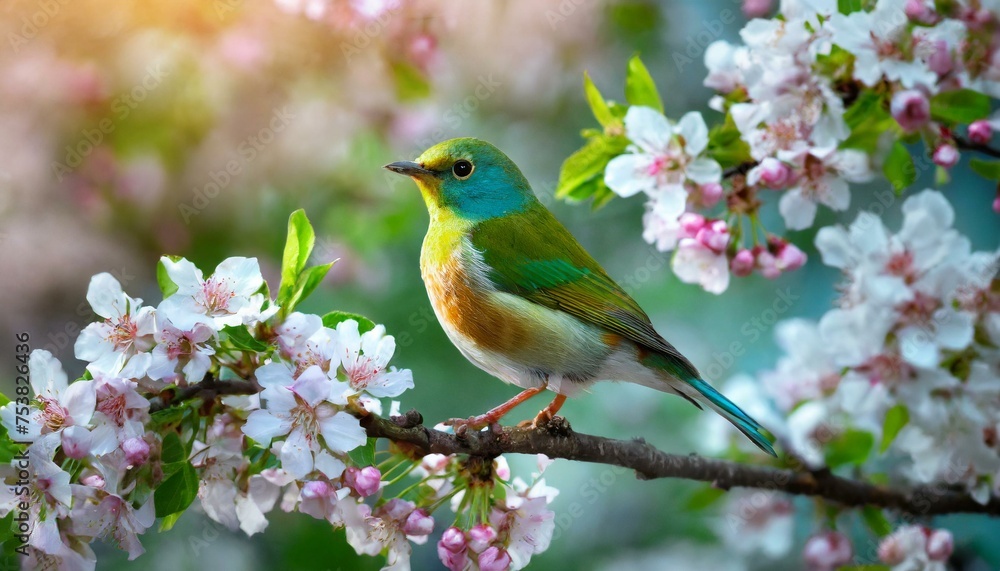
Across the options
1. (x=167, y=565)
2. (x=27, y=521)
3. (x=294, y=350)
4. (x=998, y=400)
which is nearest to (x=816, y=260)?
(x=998, y=400)

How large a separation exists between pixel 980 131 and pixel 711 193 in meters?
0.69

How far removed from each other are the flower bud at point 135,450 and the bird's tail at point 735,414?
1.31 metres

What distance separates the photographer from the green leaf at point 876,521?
2.62m

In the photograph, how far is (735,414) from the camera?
2.28m

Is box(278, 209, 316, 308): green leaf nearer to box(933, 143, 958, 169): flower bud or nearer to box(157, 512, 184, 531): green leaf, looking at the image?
box(157, 512, 184, 531): green leaf

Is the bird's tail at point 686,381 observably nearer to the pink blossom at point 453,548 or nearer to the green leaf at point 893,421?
the green leaf at point 893,421

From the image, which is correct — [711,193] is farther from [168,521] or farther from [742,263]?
[168,521]

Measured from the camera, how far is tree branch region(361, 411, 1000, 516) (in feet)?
5.60

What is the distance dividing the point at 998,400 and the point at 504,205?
1364mm

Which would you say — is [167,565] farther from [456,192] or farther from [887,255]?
[887,255]

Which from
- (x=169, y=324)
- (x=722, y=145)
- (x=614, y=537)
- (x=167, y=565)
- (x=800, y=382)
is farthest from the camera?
(x=614, y=537)

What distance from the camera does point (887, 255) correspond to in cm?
241

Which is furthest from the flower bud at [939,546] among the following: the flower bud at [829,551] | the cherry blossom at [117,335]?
the cherry blossom at [117,335]

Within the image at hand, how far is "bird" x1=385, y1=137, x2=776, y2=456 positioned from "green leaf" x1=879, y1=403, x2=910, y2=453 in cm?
35
